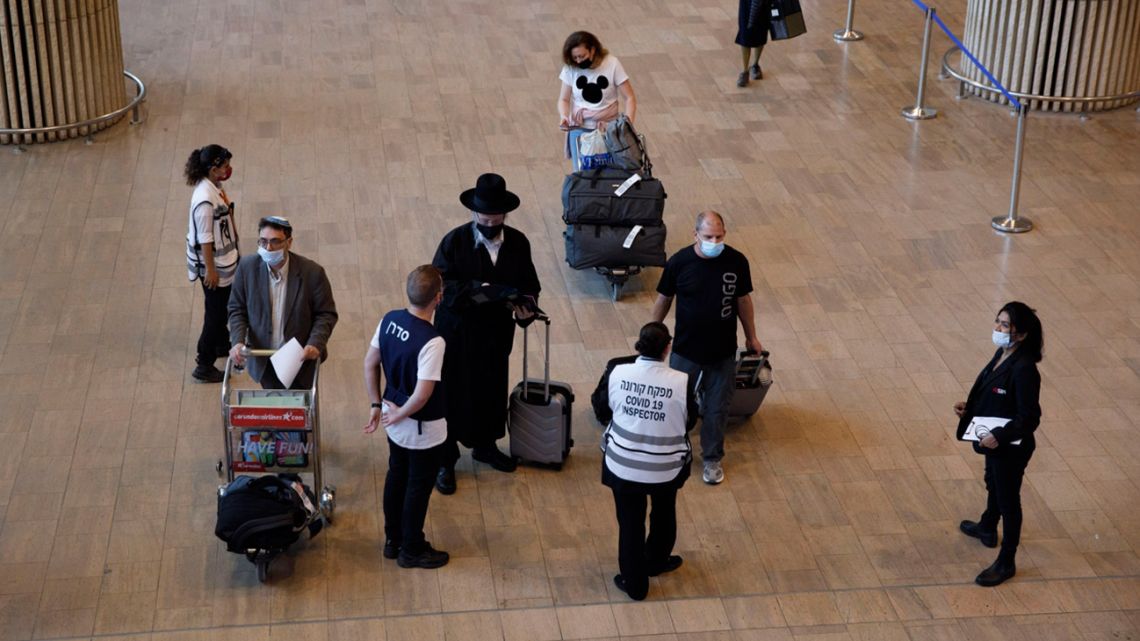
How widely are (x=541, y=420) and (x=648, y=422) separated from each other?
156cm

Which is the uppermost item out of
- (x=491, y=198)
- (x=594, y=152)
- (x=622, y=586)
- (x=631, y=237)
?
(x=491, y=198)

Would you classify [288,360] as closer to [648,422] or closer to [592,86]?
[648,422]

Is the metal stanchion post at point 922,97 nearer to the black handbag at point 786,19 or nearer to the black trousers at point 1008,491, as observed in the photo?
the black handbag at point 786,19

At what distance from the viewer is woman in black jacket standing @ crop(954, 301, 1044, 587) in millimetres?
7117

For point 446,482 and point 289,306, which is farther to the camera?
point 446,482

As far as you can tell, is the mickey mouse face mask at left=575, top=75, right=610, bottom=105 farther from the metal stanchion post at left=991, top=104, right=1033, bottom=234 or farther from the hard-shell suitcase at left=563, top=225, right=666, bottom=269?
the metal stanchion post at left=991, top=104, right=1033, bottom=234

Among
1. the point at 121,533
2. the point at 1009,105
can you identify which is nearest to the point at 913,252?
the point at 1009,105

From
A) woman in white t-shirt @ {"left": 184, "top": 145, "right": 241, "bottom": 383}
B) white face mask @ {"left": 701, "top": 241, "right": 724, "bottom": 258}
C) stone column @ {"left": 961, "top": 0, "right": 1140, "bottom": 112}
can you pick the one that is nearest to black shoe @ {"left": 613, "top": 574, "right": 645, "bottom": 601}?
white face mask @ {"left": 701, "top": 241, "right": 724, "bottom": 258}

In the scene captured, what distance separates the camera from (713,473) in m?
8.33

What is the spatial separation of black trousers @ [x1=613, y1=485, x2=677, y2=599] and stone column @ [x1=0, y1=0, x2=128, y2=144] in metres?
7.65

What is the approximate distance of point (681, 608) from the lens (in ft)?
24.1

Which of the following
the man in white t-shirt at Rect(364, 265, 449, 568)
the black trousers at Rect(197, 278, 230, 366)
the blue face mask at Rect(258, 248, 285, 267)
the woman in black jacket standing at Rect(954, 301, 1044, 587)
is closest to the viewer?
the man in white t-shirt at Rect(364, 265, 449, 568)

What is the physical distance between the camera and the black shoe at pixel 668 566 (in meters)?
7.54

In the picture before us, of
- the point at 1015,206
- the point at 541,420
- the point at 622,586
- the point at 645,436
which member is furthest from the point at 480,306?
the point at 1015,206
